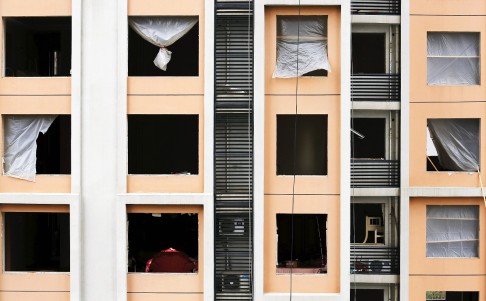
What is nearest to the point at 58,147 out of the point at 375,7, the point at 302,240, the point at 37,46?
the point at 37,46

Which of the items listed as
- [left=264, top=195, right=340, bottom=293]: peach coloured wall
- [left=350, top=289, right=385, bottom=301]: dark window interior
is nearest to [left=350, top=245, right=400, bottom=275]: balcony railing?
[left=350, top=289, right=385, bottom=301]: dark window interior

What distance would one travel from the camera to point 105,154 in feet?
49.1

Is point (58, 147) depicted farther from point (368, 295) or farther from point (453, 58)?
point (453, 58)

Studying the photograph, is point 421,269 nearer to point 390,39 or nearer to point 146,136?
point 390,39

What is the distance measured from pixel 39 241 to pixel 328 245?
8.67 meters

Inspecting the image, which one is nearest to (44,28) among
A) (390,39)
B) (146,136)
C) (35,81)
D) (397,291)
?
(35,81)

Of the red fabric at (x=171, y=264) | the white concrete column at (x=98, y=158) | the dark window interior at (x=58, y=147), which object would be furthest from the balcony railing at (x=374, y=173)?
the dark window interior at (x=58, y=147)

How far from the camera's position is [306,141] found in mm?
16312

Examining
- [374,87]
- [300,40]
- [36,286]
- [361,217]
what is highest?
[300,40]

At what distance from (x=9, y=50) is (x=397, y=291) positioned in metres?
12.6

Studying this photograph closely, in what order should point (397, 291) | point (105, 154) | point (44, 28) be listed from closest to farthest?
point (105, 154)
point (397, 291)
point (44, 28)

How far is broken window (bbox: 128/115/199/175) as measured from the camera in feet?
57.5

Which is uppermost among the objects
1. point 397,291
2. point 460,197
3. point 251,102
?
point 251,102

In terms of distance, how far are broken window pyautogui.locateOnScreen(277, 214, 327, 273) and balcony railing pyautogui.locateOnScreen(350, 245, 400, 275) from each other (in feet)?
3.11
